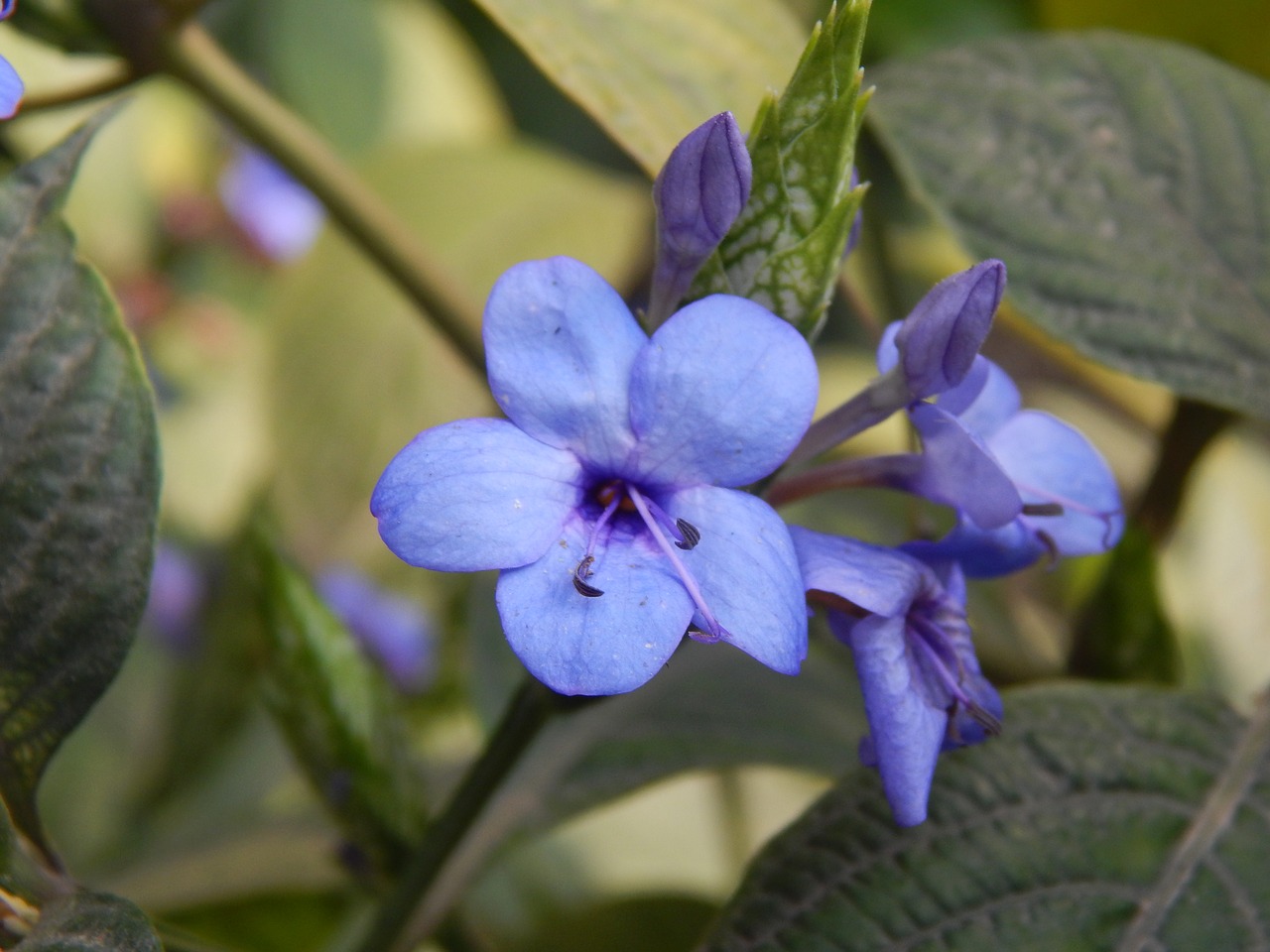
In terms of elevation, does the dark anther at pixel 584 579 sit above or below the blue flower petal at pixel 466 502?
below

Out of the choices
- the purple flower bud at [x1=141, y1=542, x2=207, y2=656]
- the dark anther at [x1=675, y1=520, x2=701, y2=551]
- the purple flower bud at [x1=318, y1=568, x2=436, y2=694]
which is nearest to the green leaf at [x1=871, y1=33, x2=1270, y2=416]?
the dark anther at [x1=675, y1=520, x2=701, y2=551]

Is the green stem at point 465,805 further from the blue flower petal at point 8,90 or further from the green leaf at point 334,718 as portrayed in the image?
the blue flower petal at point 8,90

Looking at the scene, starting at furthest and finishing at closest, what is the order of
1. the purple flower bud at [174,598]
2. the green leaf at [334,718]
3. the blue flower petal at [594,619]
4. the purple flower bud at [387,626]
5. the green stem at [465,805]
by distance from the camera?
the purple flower bud at [174,598]
the purple flower bud at [387,626]
the green leaf at [334,718]
the green stem at [465,805]
the blue flower petal at [594,619]

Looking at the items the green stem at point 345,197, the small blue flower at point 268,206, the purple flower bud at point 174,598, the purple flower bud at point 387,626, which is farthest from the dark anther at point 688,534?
the small blue flower at point 268,206

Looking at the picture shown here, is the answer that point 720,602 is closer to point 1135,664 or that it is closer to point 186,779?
point 1135,664

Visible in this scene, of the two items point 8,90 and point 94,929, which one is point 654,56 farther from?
point 94,929

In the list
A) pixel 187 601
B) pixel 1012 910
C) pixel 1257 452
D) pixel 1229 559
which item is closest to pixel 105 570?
pixel 1012 910

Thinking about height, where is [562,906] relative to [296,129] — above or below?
below
